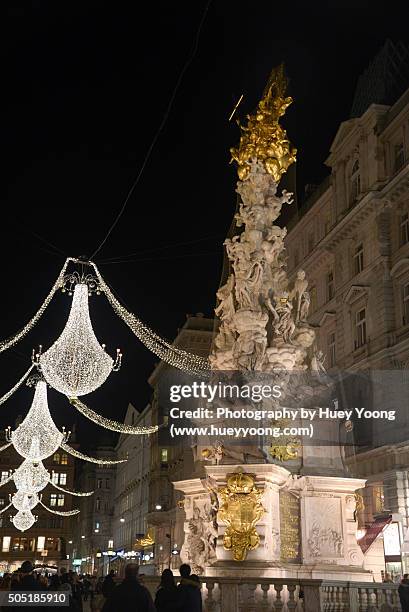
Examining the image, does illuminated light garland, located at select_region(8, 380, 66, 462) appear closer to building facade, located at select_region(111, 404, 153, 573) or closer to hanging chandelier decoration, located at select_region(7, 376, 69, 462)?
hanging chandelier decoration, located at select_region(7, 376, 69, 462)

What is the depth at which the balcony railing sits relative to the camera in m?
12.2

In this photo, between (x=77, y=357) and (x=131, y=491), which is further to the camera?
(x=131, y=491)

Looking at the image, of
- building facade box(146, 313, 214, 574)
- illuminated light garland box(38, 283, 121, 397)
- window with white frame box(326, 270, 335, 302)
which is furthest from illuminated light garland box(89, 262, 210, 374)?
building facade box(146, 313, 214, 574)

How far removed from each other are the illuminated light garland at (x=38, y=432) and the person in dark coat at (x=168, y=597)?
24.0 metres

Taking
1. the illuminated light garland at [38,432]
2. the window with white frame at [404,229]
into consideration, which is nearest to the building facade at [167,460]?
the illuminated light garland at [38,432]

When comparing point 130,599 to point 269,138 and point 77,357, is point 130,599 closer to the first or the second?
point 77,357

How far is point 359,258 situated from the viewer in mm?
40188

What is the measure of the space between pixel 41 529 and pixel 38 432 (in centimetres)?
7961

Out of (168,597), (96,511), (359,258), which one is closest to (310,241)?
(359,258)

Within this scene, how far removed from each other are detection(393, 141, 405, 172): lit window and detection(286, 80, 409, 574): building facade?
49 mm

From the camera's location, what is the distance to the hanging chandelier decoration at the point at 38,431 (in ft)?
110

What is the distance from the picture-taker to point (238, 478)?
624 inches

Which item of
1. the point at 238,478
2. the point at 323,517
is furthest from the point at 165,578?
the point at 323,517

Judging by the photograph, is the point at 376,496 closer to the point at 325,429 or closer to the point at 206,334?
the point at 325,429
